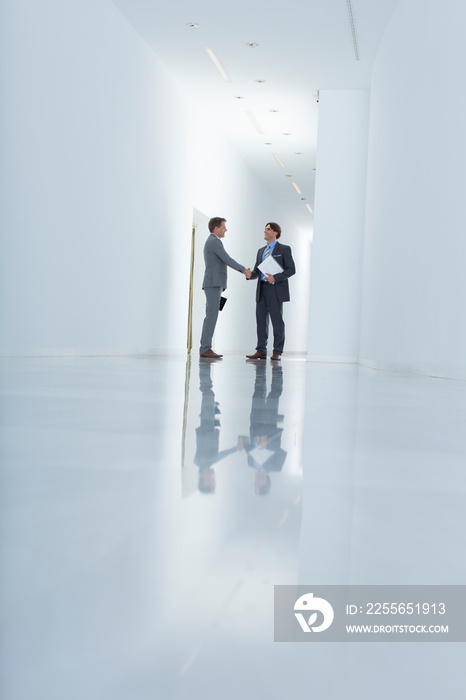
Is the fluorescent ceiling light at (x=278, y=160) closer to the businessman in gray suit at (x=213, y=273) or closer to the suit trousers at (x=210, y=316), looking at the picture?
the businessman in gray suit at (x=213, y=273)

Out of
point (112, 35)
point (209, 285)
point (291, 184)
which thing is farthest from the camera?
point (291, 184)

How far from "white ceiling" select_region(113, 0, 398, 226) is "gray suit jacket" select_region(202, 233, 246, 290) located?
2.27m

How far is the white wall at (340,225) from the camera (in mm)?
9578

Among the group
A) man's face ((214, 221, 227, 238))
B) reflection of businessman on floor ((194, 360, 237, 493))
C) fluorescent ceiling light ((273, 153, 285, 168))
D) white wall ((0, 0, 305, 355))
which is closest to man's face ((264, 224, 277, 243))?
man's face ((214, 221, 227, 238))

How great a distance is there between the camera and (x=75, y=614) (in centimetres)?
41

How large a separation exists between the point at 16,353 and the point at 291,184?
11.5 meters

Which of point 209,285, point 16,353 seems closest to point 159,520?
point 16,353

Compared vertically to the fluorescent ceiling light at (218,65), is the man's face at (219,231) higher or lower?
lower

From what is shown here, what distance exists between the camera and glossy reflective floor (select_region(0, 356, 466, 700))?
1.15 feet

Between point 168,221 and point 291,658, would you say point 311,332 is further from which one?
point 291,658

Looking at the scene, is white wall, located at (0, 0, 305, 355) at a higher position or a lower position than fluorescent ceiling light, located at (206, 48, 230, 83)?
lower

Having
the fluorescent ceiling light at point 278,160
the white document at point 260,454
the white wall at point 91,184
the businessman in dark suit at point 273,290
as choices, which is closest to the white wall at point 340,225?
the businessman in dark suit at point 273,290

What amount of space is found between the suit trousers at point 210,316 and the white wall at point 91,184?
72 centimetres

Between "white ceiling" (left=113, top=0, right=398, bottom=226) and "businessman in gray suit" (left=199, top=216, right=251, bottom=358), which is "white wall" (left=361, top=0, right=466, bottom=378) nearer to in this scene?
"white ceiling" (left=113, top=0, right=398, bottom=226)
